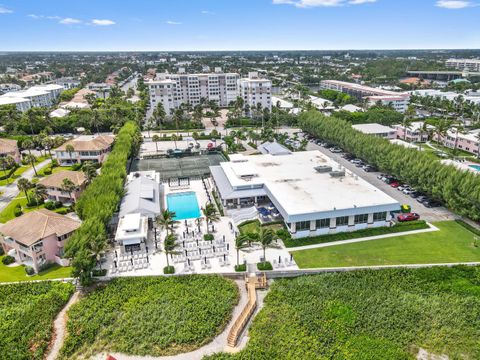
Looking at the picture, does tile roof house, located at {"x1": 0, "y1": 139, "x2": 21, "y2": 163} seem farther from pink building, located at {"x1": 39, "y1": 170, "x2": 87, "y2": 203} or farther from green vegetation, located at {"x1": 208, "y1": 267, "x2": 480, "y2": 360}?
green vegetation, located at {"x1": 208, "y1": 267, "x2": 480, "y2": 360}

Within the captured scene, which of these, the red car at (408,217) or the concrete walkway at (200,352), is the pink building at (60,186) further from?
the red car at (408,217)

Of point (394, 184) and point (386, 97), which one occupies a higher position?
point (386, 97)

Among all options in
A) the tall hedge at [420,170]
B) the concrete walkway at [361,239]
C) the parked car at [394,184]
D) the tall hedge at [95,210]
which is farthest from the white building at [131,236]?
the parked car at [394,184]

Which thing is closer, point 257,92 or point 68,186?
point 68,186

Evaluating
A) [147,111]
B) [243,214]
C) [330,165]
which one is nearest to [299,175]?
[330,165]

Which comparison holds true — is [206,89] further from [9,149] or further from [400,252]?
[400,252]

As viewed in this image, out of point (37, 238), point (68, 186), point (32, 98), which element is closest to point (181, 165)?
point (68, 186)

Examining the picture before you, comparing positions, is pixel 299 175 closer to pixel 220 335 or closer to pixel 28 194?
pixel 220 335
